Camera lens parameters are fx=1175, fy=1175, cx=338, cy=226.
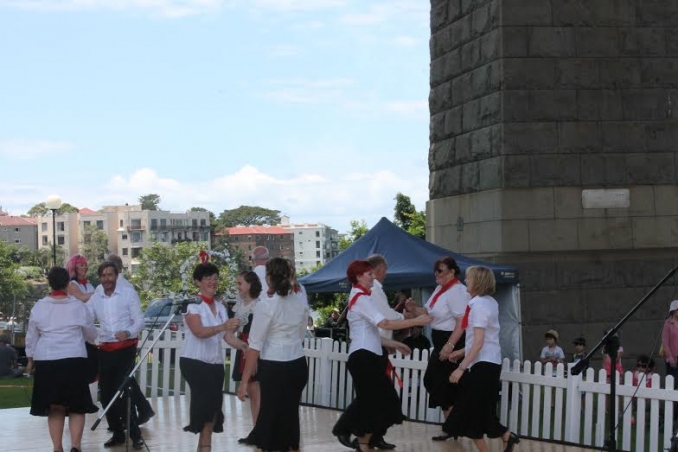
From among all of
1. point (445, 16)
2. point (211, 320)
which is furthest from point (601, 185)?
point (211, 320)

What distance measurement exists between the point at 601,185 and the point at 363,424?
723cm

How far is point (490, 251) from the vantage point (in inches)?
653

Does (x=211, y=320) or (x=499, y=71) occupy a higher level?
(x=499, y=71)

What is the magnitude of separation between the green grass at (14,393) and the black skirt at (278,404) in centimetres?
764

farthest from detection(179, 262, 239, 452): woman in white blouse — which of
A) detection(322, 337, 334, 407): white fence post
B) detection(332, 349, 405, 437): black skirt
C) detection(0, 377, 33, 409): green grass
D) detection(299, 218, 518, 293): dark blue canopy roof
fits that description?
detection(0, 377, 33, 409): green grass

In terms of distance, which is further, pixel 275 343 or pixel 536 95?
pixel 536 95

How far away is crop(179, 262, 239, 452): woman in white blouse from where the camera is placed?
32.2 ft

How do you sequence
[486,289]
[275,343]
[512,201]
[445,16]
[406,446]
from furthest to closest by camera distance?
[445,16]
[512,201]
[406,446]
[486,289]
[275,343]

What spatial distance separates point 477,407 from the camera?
10117 millimetres

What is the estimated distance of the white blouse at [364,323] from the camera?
1021cm

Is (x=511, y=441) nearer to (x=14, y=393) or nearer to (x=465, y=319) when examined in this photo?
(x=465, y=319)

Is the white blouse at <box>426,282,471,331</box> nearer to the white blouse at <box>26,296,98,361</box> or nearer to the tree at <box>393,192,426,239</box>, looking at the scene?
the white blouse at <box>26,296,98,361</box>

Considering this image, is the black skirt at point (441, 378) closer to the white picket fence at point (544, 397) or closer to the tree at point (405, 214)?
the white picket fence at point (544, 397)

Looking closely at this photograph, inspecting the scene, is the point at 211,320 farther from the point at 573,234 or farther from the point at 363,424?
the point at 573,234
